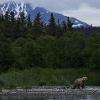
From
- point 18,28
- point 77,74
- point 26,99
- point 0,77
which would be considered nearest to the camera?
point 26,99

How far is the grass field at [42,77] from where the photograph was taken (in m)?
60.9

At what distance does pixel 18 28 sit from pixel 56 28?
1021 centimetres

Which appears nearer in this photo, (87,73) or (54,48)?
(87,73)

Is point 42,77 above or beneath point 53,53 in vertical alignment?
beneath

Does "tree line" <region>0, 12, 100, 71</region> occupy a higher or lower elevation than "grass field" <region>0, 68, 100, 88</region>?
higher

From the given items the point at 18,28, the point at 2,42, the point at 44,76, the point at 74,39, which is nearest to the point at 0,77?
the point at 44,76

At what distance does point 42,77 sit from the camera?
69375mm

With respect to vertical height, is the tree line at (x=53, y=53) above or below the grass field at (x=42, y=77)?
above

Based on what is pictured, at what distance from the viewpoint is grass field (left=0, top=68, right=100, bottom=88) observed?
60891 millimetres

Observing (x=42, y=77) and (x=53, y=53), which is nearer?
(x=42, y=77)

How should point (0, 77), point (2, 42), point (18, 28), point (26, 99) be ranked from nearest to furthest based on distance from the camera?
point (26, 99) → point (0, 77) → point (2, 42) → point (18, 28)

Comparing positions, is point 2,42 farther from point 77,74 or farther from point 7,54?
point 77,74

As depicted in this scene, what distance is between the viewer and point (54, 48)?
88.4 metres

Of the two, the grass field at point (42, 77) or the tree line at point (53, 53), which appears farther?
the tree line at point (53, 53)
